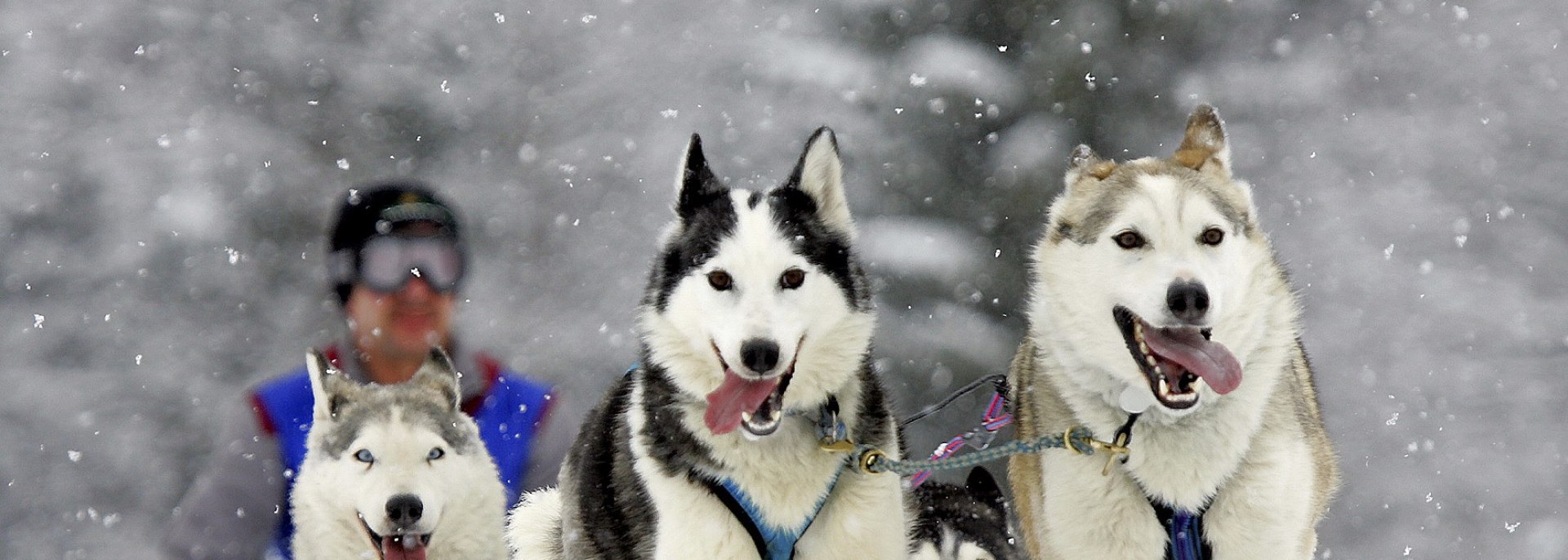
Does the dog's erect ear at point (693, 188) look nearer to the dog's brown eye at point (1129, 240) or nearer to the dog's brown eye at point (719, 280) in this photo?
the dog's brown eye at point (719, 280)

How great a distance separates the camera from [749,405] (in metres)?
2.64

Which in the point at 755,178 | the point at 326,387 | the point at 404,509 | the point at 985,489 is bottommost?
the point at 755,178

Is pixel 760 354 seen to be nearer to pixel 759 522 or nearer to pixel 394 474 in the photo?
pixel 759 522

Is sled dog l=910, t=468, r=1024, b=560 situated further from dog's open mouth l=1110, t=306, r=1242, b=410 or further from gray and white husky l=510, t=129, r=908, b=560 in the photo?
dog's open mouth l=1110, t=306, r=1242, b=410

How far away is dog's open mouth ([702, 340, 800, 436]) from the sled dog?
835 mm

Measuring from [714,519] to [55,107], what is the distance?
8.08 m

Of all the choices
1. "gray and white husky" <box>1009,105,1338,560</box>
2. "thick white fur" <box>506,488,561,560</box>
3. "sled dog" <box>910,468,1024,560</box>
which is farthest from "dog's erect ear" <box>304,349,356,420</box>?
"gray and white husky" <box>1009,105,1338,560</box>

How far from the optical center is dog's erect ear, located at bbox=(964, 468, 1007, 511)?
154 inches

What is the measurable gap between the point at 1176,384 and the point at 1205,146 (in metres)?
0.76

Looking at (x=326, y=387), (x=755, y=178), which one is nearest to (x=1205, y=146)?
(x=326, y=387)

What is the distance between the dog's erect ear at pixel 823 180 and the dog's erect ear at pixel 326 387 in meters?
1.20

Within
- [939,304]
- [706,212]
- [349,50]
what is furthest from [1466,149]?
[349,50]

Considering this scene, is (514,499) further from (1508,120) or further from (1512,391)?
(1508,120)

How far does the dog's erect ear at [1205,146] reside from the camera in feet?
10.0
